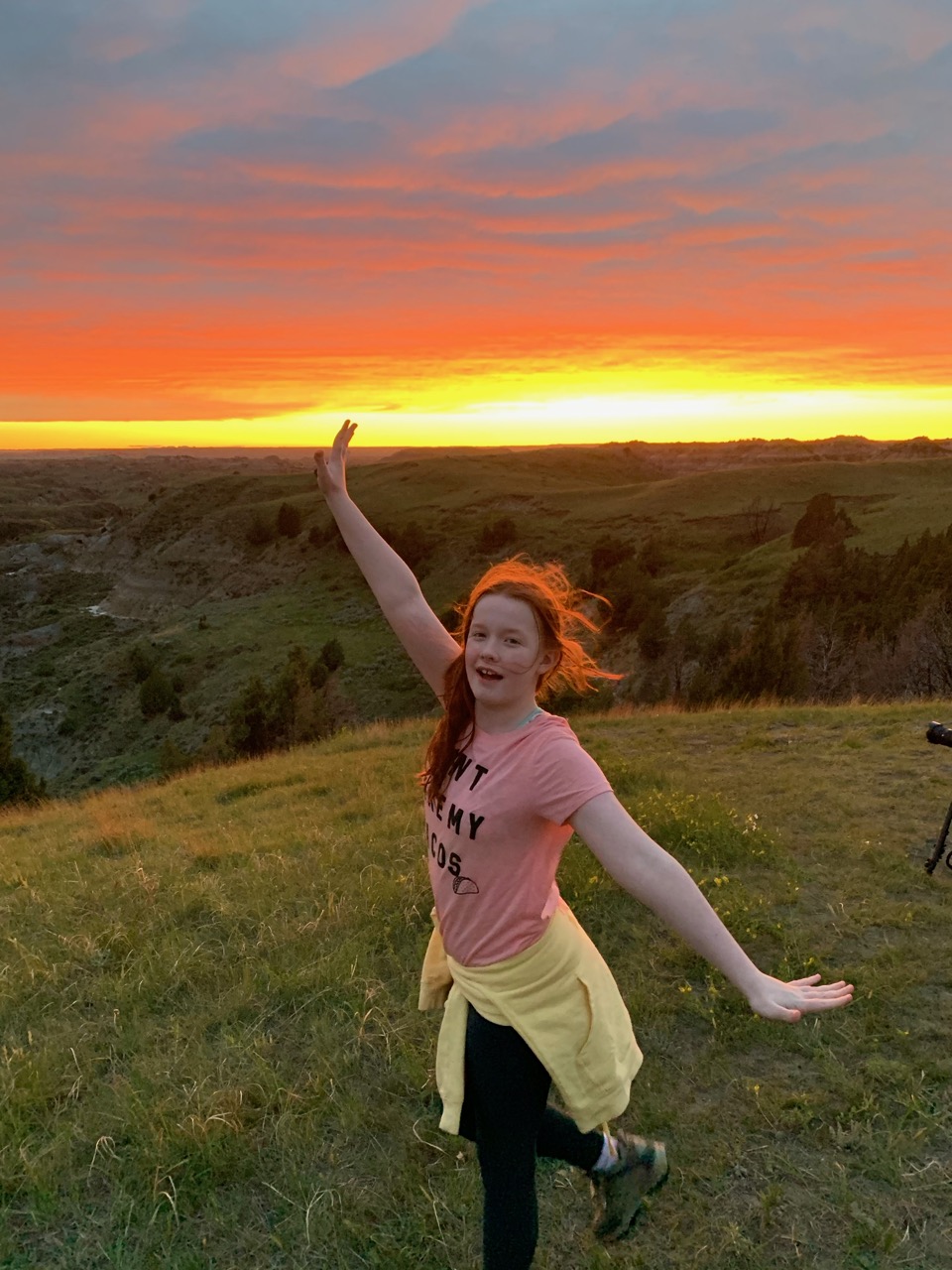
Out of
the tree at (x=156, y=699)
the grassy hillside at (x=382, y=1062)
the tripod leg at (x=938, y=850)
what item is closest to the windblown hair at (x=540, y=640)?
the grassy hillside at (x=382, y=1062)

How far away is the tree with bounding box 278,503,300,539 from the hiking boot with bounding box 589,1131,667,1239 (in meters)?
77.4

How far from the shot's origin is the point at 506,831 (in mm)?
2086

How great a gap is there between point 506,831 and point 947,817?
16.3ft

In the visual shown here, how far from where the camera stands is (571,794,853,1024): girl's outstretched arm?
1.81 metres

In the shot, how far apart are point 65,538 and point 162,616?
138 feet

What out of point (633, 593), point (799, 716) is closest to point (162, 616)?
point (633, 593)

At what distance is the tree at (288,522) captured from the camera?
77.4 m

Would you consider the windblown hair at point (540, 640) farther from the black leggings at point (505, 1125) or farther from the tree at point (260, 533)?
the tree at point (260, 533)

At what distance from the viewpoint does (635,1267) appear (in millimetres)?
2752

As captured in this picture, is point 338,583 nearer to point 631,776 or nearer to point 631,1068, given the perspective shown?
point 631,776

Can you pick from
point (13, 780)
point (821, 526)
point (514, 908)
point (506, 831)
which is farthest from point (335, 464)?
point (821, 526)

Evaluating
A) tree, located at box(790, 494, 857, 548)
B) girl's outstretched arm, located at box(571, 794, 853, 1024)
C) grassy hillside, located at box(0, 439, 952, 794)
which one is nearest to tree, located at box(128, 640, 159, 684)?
grassy hillside, located at box(0, 439, 952, 794)

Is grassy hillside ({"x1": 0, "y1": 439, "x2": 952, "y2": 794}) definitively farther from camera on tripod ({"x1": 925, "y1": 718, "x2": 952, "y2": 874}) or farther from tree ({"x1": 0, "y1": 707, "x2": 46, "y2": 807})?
camera on tripod ({"x1": 925, "y1": 718, "x2": 952, "y2": 874})

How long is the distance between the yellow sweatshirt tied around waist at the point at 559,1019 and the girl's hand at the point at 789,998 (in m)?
0.51
